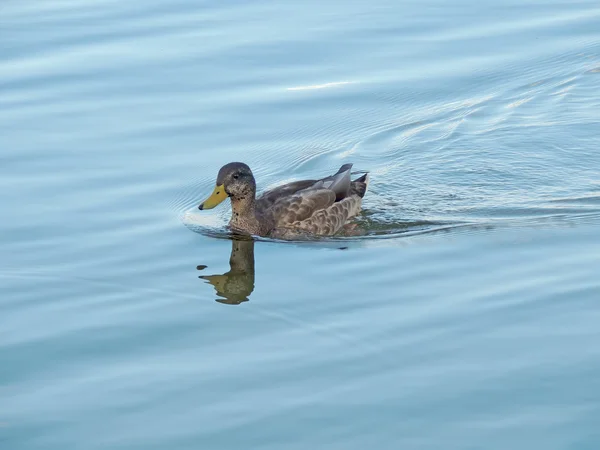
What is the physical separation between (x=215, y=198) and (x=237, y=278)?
1880mm

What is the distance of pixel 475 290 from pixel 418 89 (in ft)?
21.5

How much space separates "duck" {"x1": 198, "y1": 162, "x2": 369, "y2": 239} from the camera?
12.0 m

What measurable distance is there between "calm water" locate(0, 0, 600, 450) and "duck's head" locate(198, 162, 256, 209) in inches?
13.1

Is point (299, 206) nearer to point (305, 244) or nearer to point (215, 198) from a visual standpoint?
point (305, 244)

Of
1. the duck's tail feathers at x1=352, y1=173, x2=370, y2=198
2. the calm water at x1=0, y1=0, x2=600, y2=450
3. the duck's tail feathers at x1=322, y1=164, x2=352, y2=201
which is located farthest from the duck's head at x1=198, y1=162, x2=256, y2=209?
the duck's tail feathers at x1=352, y1=173, x2=370, y2=198

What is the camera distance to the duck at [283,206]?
1202 centimetres

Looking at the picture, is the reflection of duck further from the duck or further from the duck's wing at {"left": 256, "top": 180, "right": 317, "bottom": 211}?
the duck's wing at {"left": 256, "top": 180, "right": 317, "bottom": 211}

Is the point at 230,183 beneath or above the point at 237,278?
above

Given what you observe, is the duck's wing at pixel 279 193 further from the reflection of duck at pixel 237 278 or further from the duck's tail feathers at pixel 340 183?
the reflection of duck at pixel 237 278

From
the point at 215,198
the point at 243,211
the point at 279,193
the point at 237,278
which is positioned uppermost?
the point at 279,193

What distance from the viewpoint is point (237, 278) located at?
10.3 m

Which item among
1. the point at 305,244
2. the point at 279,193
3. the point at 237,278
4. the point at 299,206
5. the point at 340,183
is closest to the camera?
the point at 237,278

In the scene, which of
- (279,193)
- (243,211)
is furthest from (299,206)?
(243,211)

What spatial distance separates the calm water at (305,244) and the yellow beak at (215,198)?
273mm
